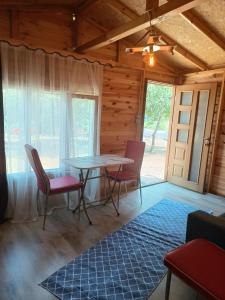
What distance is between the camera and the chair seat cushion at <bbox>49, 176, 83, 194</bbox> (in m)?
2.70

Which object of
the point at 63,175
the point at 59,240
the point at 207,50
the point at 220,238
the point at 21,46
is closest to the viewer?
the point at 220,238

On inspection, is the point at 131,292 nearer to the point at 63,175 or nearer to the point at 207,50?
the point at 63,175

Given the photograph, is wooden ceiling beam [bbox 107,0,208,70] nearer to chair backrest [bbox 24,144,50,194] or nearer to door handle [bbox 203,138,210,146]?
door handle [bbox 203,138,210,146]

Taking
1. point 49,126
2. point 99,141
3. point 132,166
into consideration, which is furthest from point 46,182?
point 132,166

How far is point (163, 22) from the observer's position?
3.19 meters

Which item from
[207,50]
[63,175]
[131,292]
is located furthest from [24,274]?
[207,50]

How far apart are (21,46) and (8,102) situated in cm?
67

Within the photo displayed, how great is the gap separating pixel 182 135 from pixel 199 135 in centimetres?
35

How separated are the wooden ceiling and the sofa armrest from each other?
71.7 inches

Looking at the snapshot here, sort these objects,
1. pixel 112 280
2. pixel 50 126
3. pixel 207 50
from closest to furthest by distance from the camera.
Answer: pixel 112 280
pixel 50 126
pixel 207 50

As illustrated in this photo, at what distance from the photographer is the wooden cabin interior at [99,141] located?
1.96m

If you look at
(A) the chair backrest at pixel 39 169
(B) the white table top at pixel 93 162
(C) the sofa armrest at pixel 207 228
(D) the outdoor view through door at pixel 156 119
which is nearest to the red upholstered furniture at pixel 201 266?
(C) the sofa armrest at pixel 207 228

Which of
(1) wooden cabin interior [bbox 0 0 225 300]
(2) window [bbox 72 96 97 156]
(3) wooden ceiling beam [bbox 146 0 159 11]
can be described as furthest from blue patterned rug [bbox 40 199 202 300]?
(3) wooden ceiling beam [bbox 146 0 159 11]

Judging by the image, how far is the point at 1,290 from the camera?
179 cm
